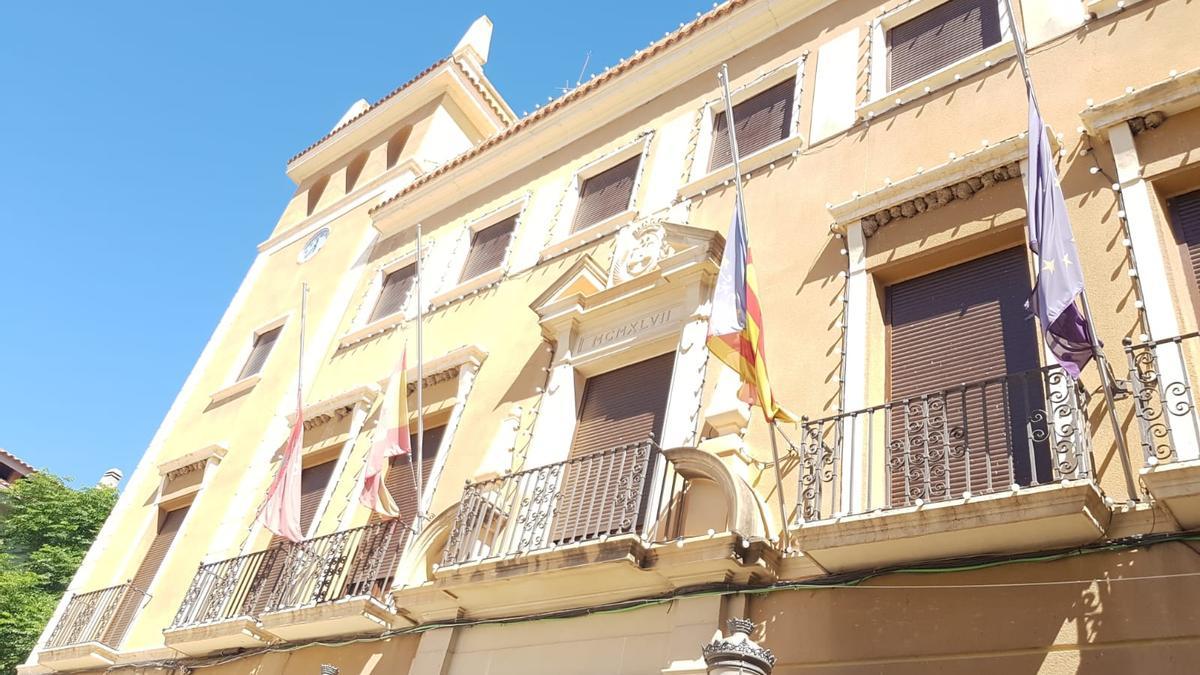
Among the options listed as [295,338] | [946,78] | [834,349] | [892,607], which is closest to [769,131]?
[946,78]

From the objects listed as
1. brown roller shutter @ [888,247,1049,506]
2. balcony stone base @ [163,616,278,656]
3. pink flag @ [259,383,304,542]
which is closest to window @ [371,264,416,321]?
pink flag @ [259,383,304,542]

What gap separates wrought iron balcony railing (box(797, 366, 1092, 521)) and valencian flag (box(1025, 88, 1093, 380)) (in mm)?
178

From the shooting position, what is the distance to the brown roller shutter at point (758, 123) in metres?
9.93

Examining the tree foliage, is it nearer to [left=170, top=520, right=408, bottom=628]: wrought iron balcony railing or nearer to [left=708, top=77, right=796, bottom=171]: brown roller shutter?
[left=170, top=520, right=408, bottom=628]: wrought iron balcony railing

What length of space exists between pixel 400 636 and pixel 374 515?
6.12 ft

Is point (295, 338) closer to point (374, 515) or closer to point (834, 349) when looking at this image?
point (374, 515)

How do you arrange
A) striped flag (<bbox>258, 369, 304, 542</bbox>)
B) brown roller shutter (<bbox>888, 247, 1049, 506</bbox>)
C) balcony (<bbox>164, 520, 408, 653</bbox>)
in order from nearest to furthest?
brown roller shutter (<bbox>888, 247, 1049, 506</bbox>)
balcony (<bbox>164, 520, 408, 653</bbox>)
striped flag (<bbox>258, 369, 304, 542</bbox>)

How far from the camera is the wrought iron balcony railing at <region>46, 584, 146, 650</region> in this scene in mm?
12008

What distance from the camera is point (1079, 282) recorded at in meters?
5.38

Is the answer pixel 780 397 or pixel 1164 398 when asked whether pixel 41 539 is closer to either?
pixel 780 397

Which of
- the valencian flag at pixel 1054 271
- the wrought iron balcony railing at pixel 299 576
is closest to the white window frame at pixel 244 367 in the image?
the wrought iron balcony railing at pixel 299 576

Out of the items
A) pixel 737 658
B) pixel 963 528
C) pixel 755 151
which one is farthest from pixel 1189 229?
pixel 755 151

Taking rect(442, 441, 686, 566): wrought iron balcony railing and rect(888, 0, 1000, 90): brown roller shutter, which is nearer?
rect(442, 441, 686, 566): wrought iron balcony railing

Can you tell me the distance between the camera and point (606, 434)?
28.7 feet
